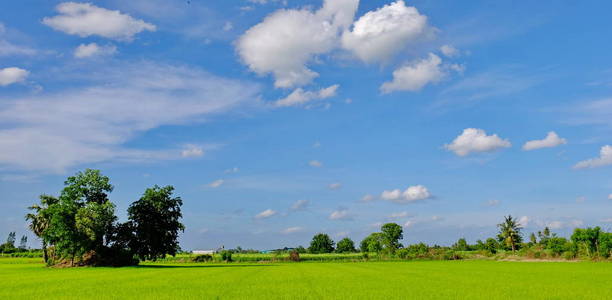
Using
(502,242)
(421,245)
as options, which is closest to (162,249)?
(421,245)

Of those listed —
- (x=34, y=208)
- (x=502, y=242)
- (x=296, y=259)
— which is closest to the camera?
(x=34, y=208)

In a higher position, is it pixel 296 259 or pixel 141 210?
pixel 141 210

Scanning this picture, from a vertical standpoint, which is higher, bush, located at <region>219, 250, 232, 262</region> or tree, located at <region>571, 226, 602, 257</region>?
tree, located at <region>571, 226, 602, 257</region>

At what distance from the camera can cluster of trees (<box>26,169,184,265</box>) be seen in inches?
2362

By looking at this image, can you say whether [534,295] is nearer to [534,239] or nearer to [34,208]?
[34,208]

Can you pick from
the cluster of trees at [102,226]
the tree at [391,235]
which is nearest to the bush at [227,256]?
the cluster of trees at [102,226]

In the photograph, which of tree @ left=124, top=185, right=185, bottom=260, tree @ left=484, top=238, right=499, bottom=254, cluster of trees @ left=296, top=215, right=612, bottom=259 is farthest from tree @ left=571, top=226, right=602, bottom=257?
tree @ left=124, top=185, right=185, bottom=260

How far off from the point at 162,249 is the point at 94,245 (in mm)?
9934

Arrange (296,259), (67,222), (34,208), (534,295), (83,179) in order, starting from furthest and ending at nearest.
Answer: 1. (296,259)
2. (34,208)
3. (83,179)
4. (67,222)
5. (534,295)

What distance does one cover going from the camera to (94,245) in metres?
63.1

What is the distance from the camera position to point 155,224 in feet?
227

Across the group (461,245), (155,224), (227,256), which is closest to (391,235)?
(461,245)

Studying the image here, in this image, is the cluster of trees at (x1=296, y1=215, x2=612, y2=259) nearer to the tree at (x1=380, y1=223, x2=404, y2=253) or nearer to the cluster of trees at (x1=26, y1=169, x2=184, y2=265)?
the tree at (x1=380, y1=223, x2=404, y2=253)

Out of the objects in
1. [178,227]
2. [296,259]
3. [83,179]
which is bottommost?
[296,259]
